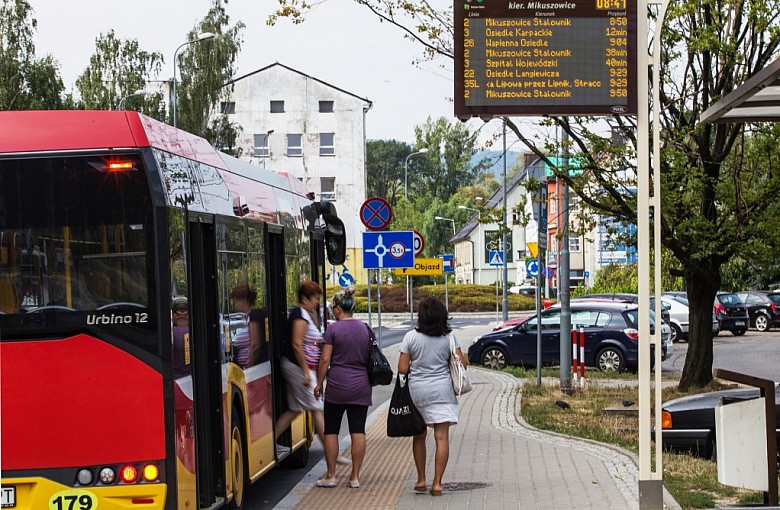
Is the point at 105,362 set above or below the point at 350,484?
above

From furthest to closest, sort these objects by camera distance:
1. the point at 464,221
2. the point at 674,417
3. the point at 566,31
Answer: the point at 464,221 < the point at 674,417 < the point at 566,31

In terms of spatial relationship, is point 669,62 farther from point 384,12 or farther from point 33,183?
point 33,183

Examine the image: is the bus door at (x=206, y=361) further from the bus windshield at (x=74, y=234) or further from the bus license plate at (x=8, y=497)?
the bus license plate at (x=8, y=497)

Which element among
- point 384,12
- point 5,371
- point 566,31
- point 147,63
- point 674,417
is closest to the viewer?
point 5,371

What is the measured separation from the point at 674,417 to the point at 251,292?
15.4 feet

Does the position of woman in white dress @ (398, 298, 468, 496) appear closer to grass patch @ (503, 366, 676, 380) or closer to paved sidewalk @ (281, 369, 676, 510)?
paved sidewalk @ (281, 369, 676, 510)

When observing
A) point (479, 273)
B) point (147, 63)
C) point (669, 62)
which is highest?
point (147, 63)

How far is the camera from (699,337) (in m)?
19.6

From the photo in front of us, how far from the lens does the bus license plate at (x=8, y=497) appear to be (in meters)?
7.07

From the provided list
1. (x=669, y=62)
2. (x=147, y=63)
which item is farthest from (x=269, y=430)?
(x=147, y=63)

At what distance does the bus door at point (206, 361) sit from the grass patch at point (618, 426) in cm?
371

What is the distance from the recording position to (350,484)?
10805mm

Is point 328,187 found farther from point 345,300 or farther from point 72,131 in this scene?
point 72,131

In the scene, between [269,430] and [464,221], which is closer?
[269,430]
